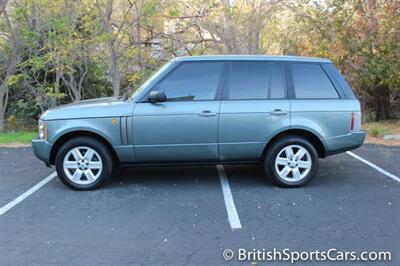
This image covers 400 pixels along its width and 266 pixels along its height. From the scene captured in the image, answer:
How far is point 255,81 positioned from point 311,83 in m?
0.79

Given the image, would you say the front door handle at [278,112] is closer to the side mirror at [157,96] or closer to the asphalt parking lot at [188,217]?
the asphalt parking lot at [188,217]

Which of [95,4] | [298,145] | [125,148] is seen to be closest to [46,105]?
[95,4]

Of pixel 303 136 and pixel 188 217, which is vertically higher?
pixel 303 136

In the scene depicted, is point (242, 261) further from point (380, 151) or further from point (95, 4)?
point (95, 4)

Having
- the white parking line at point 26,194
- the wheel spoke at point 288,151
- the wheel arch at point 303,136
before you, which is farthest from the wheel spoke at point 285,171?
the white parking line at point 26,194

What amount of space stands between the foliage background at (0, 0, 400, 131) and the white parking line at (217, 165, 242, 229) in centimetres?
574

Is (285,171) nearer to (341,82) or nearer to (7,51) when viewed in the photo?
(341,82)

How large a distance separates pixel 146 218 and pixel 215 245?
3.32 ft

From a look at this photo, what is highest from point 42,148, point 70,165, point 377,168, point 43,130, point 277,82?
point 277,82

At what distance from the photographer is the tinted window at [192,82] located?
226 inches

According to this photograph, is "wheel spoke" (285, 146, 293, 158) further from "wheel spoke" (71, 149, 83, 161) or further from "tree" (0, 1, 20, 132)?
"tree" (0, 1, 20, 132)

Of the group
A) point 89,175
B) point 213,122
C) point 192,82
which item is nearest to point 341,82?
point 213,122

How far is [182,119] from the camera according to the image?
18.6 ft

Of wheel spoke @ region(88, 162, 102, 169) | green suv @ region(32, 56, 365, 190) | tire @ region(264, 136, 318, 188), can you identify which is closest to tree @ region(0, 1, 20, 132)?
green suv @ region(32, 56, 365, 190)
